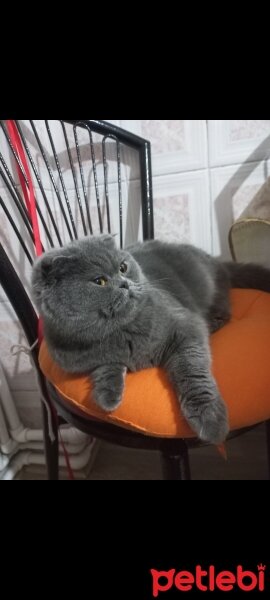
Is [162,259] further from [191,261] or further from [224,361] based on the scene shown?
[224,361]

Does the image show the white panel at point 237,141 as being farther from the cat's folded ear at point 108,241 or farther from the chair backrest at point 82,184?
the cat's folded ear at point 108,241

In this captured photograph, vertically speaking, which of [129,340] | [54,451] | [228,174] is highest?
[228,174]

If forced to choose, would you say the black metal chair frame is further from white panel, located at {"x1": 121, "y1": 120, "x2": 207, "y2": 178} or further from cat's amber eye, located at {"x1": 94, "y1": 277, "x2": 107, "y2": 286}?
cat's amber eye, located at {"x1": 94, "y1": 277, "x2": 107, "y2": 286}

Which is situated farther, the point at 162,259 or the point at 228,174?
the point at 228,174

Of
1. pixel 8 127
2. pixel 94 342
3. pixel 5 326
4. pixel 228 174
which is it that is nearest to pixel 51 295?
pixel 94 342

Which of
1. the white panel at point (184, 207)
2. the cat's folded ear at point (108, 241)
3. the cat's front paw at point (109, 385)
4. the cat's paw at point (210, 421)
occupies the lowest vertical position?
the cat's paw at point (210, 421)

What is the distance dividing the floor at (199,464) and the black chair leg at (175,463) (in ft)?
1.65

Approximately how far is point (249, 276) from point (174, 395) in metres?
0.42

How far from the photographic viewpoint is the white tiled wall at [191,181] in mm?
901

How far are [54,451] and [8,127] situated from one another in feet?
2.47

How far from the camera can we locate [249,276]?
757 mm

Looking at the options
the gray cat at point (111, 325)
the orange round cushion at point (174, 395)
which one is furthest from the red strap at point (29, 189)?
the orange round cushion at point (174, 395)
